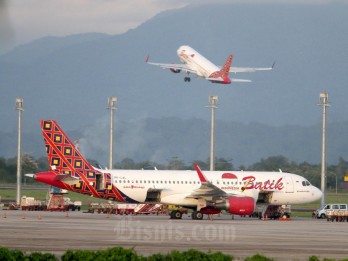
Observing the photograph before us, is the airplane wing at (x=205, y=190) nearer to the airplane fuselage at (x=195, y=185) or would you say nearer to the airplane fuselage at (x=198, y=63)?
the airplane fuselage at (x=195, y=185)

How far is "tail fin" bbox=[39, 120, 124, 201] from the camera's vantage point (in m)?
78.3

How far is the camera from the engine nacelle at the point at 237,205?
78188mm

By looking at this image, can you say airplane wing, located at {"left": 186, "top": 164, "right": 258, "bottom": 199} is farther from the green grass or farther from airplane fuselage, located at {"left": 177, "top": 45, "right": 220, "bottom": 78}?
airplane fuselage, located at {"left": 177, "top": 45, "right": 220, "bottom": 78}

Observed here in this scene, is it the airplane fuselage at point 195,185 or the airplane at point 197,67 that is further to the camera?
the airplane at point 197,67

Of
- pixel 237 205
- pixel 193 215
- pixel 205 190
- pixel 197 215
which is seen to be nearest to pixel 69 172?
pixel 193 215

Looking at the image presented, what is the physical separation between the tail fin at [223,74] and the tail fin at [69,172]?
5781 cm

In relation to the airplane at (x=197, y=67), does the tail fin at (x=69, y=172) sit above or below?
below

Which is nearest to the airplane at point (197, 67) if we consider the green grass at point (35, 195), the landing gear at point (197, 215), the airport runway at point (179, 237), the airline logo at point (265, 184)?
the green grass at point (35, 195)

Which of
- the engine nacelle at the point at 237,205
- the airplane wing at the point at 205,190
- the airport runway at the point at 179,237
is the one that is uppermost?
the airplane wing at the point at 205,190

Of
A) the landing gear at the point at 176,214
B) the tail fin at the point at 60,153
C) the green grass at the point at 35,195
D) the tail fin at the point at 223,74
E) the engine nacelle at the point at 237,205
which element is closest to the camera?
the engine nacelle at the point at 237,205

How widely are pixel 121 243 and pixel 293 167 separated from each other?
116 meters

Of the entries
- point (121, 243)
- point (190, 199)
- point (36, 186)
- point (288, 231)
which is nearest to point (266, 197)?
point (190, 199)

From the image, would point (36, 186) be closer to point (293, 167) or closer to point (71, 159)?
point (293, 167)

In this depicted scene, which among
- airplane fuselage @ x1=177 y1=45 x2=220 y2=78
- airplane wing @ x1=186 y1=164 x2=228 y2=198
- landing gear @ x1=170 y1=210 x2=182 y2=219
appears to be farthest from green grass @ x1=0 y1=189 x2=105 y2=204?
airplane wing @ x1=186 y1=164 x2=228 y2=198
